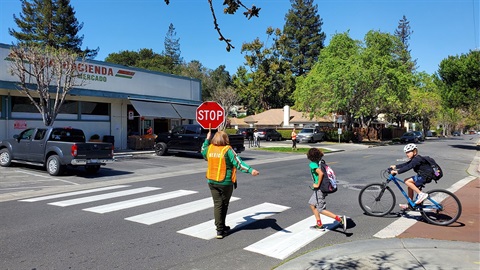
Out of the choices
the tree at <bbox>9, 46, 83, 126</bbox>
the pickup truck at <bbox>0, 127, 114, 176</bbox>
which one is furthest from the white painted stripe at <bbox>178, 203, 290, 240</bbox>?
the tree at <bbox>9, 46, 83, 126</bbox>

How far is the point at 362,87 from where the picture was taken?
133ft

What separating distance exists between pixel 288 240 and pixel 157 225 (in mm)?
2350

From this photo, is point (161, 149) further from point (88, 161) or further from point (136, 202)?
point (136, 202)

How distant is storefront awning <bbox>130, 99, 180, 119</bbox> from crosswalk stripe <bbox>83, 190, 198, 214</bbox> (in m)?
14.8

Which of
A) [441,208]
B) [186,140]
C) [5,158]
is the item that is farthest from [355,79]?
[441,208]

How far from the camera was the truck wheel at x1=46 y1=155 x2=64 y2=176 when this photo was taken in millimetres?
13335

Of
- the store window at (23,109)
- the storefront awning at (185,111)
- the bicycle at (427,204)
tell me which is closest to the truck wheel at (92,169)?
the store window at (23,109)

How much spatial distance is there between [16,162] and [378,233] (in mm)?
15300

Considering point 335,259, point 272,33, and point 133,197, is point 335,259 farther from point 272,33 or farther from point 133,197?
point 272,33

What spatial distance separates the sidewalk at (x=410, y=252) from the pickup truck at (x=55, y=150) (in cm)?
1020

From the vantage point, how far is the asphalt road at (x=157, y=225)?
5102 mm

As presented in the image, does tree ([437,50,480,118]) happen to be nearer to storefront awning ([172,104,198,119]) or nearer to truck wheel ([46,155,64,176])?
storefront awning ([172,104,198,119])

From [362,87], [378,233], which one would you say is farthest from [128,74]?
[362,87]

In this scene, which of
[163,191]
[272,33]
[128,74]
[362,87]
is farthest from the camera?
[272,33]
